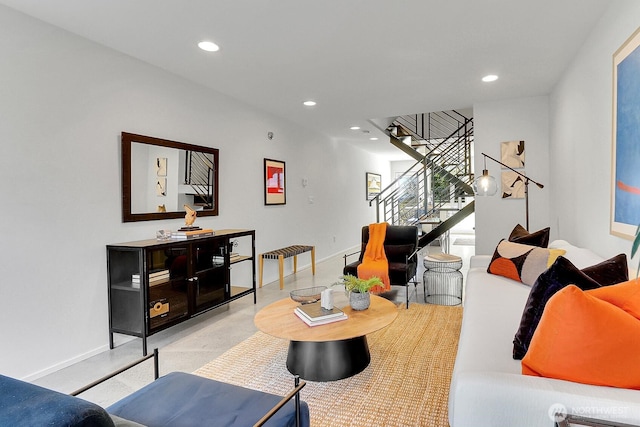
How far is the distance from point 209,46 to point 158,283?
210 centimetres

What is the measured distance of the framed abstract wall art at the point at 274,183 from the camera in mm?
5371

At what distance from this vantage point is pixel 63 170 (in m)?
2.83

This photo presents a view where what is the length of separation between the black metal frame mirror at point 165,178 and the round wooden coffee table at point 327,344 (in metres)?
1.73

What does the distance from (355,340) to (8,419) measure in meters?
2.03

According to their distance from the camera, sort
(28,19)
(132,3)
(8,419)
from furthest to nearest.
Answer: (28,19), (132,3), (8,419)

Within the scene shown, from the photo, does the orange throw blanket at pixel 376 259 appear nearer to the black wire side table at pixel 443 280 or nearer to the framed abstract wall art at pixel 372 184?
the black wire side table at pixel 443 280

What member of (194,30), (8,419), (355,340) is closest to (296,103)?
(194,30)

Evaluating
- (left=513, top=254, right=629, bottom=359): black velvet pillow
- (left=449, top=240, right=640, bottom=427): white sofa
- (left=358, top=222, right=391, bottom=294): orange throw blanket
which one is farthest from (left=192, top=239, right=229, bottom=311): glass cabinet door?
(left=513, top=254, right=629, bottom=359): black velvet pillow

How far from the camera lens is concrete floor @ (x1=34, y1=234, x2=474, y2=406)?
2.50 meters

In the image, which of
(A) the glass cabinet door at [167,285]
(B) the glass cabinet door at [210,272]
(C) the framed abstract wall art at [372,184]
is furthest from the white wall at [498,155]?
(C) the framed abstract wall art at [372,184]

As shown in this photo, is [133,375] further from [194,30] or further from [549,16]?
[549,16]

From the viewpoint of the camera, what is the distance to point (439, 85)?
13.9 ft

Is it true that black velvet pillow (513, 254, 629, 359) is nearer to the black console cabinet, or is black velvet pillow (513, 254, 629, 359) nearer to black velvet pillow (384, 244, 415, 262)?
the black console cabinet

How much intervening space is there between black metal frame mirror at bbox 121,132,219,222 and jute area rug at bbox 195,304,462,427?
1605 millimetres
